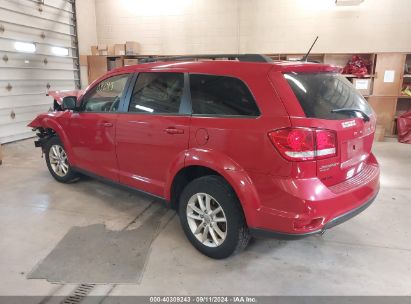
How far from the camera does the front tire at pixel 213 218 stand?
2.20 m

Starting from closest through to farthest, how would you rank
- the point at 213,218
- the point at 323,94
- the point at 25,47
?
the point at 323,94
the point at 213,218
the point at 25,47

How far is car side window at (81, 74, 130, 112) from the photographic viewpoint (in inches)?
119

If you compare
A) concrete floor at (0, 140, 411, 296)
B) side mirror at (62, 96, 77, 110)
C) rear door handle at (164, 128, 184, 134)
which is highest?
side mirror at (62, 96, 77, 110)

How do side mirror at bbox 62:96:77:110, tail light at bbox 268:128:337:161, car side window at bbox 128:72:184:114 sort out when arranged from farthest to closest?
side mirror at bbox 62:96:77:110 → car side window at bbox 128:72:184:114 → tail light at bbox 268:128:337:161

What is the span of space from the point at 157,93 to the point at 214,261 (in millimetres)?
1416

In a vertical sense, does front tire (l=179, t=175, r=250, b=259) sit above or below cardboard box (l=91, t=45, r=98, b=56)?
below

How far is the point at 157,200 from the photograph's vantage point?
2.79 meters

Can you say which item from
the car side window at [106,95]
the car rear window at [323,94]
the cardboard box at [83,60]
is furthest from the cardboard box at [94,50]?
the car rear window at [323,94]

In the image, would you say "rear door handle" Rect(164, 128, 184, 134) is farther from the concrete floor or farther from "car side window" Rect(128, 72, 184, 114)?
the concrete floor

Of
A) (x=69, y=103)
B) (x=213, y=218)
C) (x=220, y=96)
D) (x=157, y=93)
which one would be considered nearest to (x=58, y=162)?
(x=69, y=103)

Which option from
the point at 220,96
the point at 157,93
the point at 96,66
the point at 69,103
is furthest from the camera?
the point at 96,66

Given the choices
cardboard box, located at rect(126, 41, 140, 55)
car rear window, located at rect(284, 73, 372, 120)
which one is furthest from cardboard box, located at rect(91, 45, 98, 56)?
car rear window, located at rect(284, 73, 372, 120)

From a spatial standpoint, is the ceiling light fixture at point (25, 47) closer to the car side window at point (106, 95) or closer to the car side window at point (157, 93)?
the car side window at point (106, 95)

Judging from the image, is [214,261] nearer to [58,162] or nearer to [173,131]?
[173,131]
